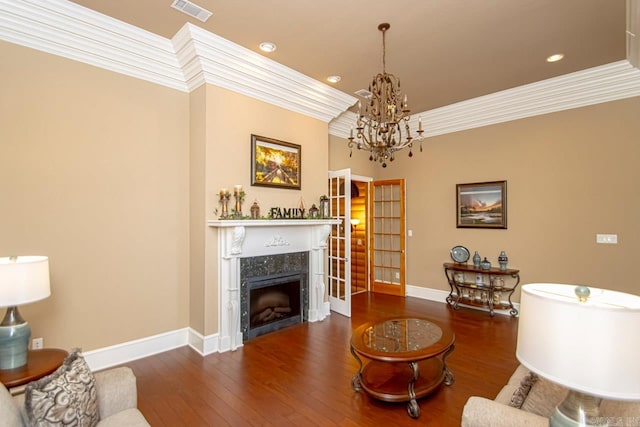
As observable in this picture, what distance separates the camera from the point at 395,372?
2998 mm

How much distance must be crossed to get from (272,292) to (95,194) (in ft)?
7.80

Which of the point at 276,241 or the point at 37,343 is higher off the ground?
the point at 276,241

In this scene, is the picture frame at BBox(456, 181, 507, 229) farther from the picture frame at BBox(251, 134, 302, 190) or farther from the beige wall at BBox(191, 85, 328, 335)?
the picture frame at BBox(251, 134, 302, 190)

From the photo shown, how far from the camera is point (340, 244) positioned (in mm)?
5320

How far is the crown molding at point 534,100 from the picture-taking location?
414 cm

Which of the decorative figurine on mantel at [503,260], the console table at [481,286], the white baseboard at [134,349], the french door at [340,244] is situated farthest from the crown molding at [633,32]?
the white baseboard at [134,349]

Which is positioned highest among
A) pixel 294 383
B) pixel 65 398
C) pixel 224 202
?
pixel 224 202

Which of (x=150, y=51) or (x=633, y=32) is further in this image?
(x=150, y=51)

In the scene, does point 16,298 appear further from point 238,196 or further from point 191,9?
point 191,9

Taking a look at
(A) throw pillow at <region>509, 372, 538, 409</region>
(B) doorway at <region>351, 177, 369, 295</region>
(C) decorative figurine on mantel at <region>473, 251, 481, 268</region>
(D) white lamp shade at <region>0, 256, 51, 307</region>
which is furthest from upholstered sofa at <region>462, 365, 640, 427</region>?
(B) doorway at <region>351, 177, 369, 295</region>

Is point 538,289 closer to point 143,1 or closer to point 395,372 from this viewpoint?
point 395,372

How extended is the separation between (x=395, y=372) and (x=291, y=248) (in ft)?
6.99

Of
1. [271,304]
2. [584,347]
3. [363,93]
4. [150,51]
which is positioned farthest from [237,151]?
[584,347]

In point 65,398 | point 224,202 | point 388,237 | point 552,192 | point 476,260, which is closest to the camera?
point 65,398
